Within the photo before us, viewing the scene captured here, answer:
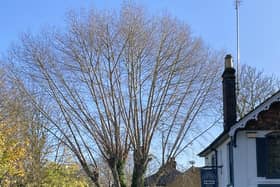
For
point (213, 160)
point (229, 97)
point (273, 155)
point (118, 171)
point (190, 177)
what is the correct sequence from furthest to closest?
point (190, 177)
point (118, 171)
point (213, 160)
point (229, 97)
point (273, 155)

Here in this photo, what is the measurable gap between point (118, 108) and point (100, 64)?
279 centimetres

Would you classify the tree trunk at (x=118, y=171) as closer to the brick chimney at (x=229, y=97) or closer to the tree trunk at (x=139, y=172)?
the tree trunk at (x=139, y=172)

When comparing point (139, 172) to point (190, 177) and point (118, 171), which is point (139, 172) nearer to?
point (118, 171)

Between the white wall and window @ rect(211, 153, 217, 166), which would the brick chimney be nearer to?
the white wall

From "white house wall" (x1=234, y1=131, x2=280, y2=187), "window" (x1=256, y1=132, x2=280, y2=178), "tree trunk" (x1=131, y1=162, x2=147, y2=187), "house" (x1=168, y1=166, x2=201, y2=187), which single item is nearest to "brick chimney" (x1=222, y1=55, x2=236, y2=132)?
"white house wall" (x1=234, y1=131, x2=280, y2=187)

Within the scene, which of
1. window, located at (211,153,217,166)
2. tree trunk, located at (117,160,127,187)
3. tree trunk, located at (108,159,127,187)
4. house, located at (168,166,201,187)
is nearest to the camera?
window, located at (211,153,217,166)

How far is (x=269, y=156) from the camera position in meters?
19.5

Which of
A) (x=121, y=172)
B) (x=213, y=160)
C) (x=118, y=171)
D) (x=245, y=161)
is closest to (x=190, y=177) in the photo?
(x=121, y=172)

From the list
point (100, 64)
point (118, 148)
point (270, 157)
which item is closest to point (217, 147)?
point (270, 157)

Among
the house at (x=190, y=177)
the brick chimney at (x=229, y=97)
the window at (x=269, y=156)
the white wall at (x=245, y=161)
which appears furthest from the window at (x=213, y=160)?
the house at (x=190, y=177)

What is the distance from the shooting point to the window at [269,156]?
19406 mm

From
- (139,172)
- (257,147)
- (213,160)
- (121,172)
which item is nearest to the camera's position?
(257,147)

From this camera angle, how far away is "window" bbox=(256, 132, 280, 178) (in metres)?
19.4

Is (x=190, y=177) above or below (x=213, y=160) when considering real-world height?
below
